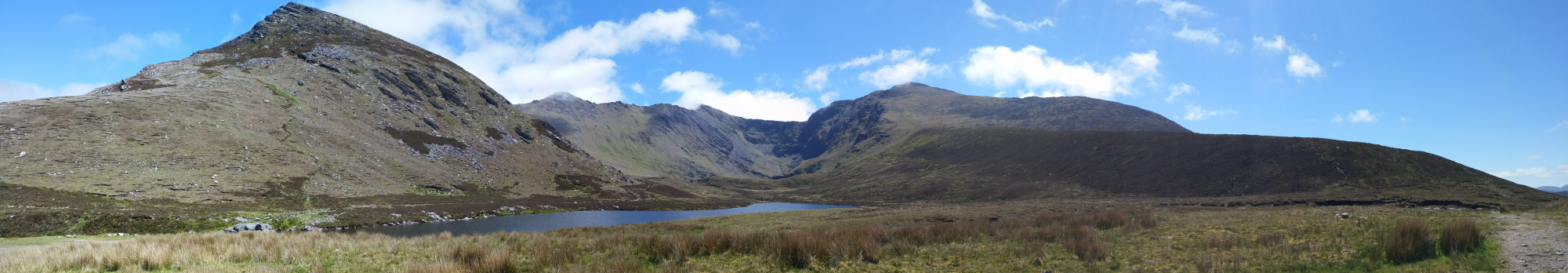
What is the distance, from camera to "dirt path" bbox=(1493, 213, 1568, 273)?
10594 millimetres

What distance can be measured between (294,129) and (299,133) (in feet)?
4.39

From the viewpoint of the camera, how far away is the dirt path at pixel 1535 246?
34.8ft

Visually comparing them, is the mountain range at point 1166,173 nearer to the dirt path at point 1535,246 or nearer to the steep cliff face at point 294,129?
the dirt path at point 1535,246

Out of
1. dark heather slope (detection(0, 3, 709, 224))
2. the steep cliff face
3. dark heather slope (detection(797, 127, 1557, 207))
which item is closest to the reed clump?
dark heather slope (detection(0, 3, 709, 224))

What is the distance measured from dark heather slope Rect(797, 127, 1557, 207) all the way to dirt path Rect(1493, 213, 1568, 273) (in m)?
47.0

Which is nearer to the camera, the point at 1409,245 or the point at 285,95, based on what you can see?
the point at 1409,245

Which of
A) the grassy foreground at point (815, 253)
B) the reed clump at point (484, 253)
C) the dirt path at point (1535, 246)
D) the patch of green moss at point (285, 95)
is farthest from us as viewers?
the patch of green moss at point (285, 95)

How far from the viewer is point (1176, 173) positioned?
83875 mm

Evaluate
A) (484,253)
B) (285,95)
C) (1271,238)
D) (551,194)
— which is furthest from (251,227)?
(285,95)

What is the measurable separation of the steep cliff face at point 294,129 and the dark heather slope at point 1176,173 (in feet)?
214

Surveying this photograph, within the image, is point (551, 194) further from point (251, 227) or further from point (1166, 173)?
point (1166, 173)

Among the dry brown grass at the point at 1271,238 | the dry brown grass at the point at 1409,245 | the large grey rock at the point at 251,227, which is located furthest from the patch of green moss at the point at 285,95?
the dry brown grass at the point at 1409,245

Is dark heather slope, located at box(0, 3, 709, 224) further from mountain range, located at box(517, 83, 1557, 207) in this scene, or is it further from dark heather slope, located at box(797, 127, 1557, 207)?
dark heather slope, located at box(797, 127, 1557, 207)

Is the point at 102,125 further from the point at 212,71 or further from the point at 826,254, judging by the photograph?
the point at 826,254
